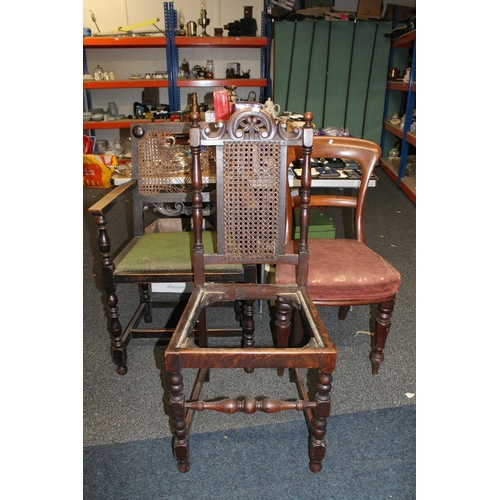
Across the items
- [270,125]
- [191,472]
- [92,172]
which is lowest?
[191,472]

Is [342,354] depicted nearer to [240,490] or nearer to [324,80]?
[240,490]

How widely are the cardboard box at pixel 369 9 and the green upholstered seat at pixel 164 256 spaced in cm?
443

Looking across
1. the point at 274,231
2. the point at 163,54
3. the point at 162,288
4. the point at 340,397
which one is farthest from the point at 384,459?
the point at 163,54

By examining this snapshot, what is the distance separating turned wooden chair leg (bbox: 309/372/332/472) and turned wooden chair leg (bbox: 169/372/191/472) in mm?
368

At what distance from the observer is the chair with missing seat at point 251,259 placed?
112 centimetres

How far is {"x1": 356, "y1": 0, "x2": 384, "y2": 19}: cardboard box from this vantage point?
4957mm

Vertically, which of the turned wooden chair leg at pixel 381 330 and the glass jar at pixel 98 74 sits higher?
the glass jar at pixel 98 74

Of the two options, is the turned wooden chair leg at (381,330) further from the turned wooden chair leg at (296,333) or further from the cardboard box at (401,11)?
the cardboard box at (401,11)

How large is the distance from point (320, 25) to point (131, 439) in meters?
4.84

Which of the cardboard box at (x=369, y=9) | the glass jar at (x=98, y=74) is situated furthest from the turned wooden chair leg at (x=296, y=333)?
the cardboard box at (x=369, y=9)

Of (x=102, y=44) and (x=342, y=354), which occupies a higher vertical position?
(x=102, y=44)

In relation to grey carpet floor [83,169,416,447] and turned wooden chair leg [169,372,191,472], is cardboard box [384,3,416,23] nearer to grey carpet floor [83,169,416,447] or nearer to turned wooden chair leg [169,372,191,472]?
grey carpet floor [83,169,416,447]

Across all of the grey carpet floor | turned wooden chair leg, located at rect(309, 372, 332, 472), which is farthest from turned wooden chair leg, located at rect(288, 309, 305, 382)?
turned wooden chair leg, located at rect(309, 372, 332, 472)

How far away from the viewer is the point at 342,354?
6.00ft
